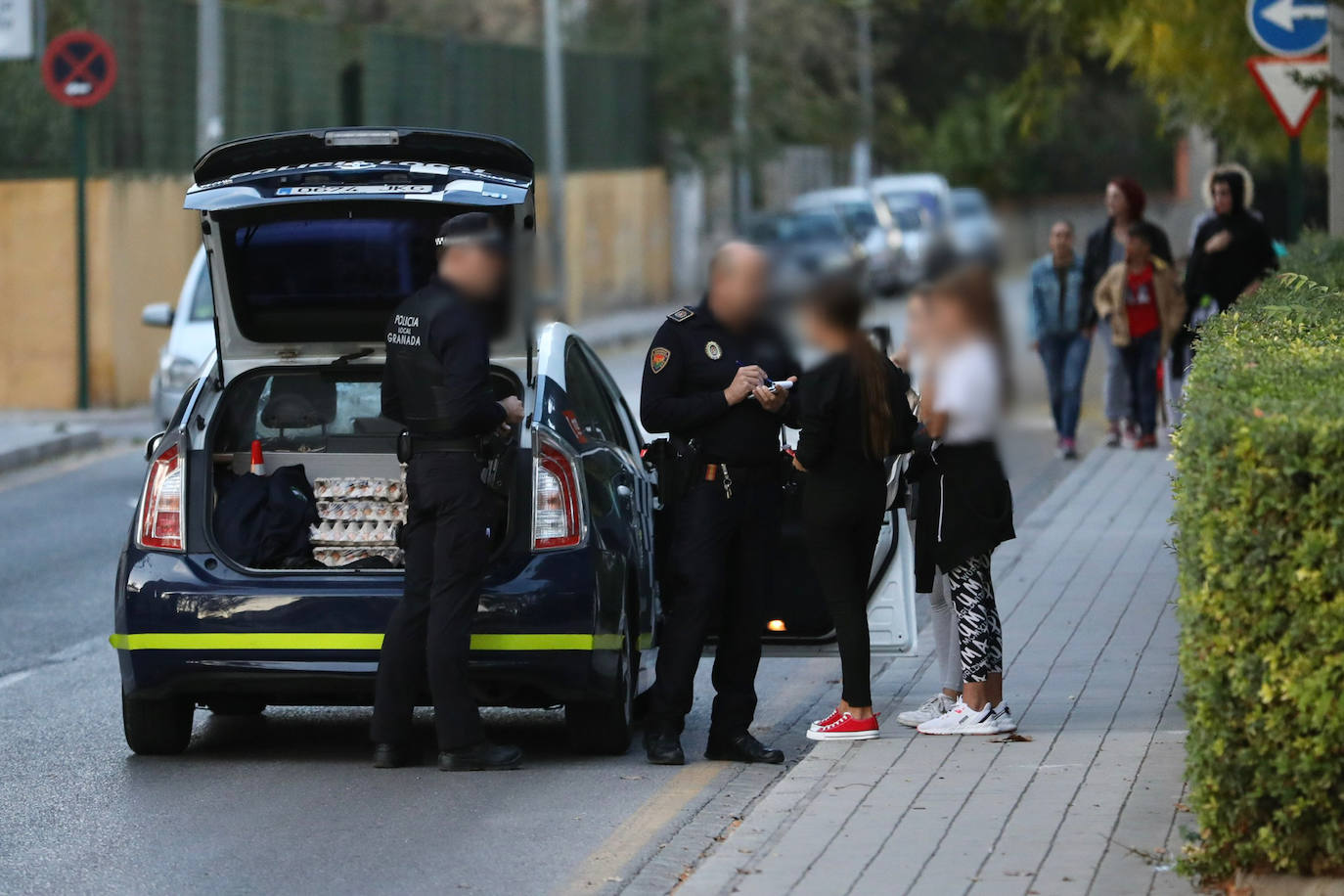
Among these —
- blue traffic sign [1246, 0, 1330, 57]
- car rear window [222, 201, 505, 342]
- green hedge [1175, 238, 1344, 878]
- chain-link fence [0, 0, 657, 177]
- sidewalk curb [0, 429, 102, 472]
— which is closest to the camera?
green hedge [1175, 238, 1344, 878]

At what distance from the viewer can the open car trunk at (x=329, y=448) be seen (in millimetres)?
8336

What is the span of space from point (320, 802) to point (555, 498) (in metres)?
1.26

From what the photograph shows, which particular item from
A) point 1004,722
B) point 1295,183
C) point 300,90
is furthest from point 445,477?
point 300,90

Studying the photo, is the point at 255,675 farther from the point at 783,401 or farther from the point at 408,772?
the point at 783,401

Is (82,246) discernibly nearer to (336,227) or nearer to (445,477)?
(336,227)

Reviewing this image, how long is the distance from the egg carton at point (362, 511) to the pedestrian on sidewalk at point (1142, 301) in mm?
8962

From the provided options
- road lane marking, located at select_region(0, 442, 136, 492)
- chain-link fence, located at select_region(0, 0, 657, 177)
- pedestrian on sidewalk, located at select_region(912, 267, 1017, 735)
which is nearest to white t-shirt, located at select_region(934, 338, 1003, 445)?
pedestrian on sidewalk, located at select_region(912, 267, 1017, 735)

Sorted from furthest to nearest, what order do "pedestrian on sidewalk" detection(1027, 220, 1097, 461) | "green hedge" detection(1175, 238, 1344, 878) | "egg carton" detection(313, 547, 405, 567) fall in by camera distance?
"pedestrian on sidewalk" detection(1027, 220, 1097, 461)
"egg carton" detection(313, 547, 405, 567)
"green hedge" detection(1175, 238, 1344, 878)

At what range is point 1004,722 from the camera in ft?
25.9

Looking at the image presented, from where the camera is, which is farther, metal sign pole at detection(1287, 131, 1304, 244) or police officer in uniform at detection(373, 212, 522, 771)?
metal sign pole at detection(1287, 131, 1304, 244)

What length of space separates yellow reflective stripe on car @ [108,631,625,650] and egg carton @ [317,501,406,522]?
2.74 ft

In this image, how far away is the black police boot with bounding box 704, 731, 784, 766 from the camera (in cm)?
784

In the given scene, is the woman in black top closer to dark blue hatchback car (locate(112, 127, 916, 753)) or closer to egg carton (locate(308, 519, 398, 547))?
dark blue hatchback car (locate(112, 127, 916, 753))

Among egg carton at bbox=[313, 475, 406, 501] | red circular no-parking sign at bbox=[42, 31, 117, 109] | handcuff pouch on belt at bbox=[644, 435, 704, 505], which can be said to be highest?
red circular no-parking sign at bbox=[42, 31, 117, 109]
